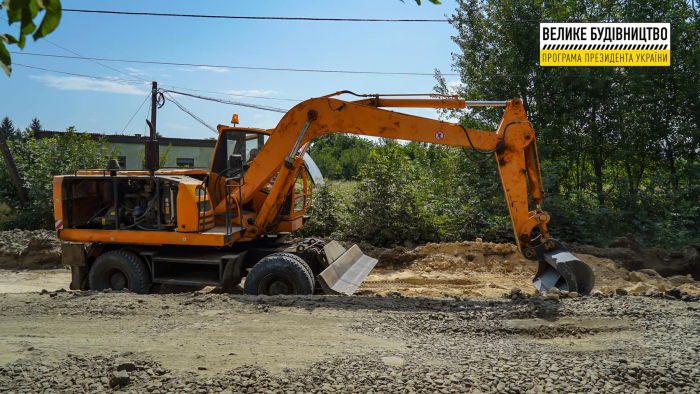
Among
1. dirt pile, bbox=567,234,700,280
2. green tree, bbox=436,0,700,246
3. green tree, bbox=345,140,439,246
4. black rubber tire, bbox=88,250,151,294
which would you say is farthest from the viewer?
green tree, bbox=436,0,700,246

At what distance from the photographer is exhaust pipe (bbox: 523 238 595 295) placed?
6488mm

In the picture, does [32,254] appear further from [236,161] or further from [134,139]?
[134,139]

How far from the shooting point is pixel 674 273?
31.9 feet

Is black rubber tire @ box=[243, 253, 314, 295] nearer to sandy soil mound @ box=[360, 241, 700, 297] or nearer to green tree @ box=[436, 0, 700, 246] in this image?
sandy soil mound @ box=[360, 241, 700, 297]

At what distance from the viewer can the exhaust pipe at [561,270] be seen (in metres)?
6.49

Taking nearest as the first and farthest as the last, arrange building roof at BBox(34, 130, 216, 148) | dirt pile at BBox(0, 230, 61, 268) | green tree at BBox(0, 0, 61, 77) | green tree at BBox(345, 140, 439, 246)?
green tree at BBox(0, 0, 61, 77) → dirt pile at BBox(0, 230, 61, 268) → green tree at BBox(345, 140, 439, 246) → building roof at BBox(34, 130, 216, 148)

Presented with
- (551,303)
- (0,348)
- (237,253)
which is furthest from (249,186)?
(551,303)

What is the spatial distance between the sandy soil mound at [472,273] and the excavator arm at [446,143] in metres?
1.40

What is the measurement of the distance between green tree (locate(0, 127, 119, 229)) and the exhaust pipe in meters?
13.7

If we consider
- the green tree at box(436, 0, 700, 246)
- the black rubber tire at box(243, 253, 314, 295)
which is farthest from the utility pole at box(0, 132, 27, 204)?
the green tree at box(436, 0, 700, 246)

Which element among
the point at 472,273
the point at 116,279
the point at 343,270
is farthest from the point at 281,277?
the point at 472,273

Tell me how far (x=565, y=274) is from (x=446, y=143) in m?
2.40

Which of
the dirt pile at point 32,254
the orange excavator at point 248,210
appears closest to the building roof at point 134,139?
the dirt pile at point 32,254

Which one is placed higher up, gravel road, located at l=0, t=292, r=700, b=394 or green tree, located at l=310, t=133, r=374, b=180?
green tree, located at l=310, t=133, r=374, b=180
